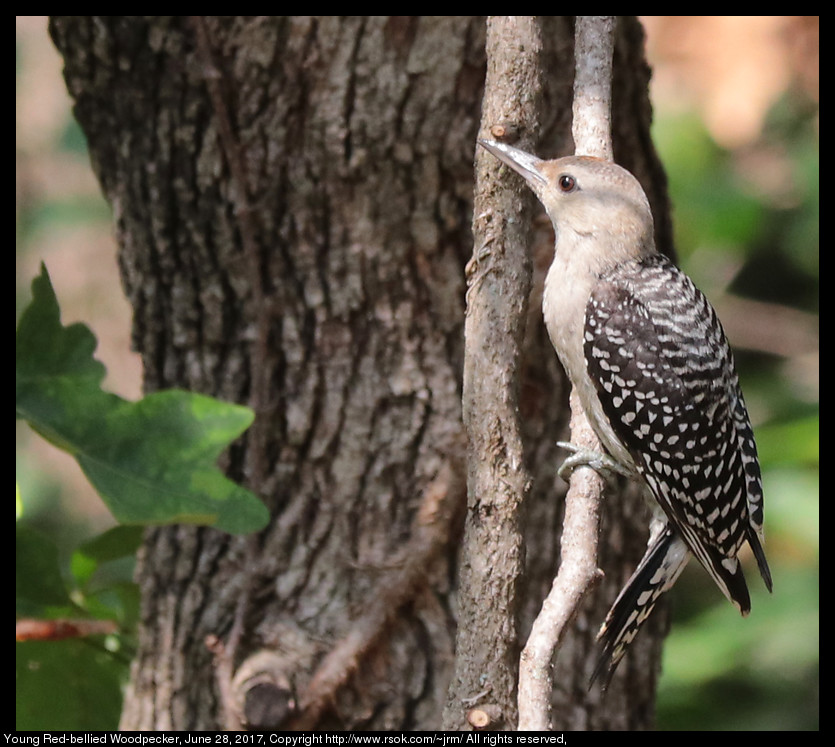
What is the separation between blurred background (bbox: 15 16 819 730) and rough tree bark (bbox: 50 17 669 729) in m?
2.15

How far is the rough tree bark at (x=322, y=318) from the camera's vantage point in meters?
3.09

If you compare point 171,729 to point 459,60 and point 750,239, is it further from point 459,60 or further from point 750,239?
point 750,239

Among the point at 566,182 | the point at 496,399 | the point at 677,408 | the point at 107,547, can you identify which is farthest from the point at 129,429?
the point at 677,408

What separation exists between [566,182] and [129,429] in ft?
4.53

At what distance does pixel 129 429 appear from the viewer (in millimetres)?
2475

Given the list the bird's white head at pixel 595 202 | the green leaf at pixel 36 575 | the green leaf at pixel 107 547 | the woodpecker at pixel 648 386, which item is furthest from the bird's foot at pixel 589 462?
the green leaf at pixel 36 575

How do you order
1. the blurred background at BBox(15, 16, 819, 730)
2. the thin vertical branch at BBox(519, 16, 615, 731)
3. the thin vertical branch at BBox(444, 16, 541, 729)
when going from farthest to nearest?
the blurred background at BBox(15, 16, 819, 730) < the thin vertical branch at BBox(444, 16, 541, 729) < the thin vertical branch at BBox(519, 16, 615, 731)

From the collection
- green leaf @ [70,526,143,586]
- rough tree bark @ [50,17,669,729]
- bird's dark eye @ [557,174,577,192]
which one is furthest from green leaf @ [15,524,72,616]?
bird's dark eye @ [557,174,577,192]

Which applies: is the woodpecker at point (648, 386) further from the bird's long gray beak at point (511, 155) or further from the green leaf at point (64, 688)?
the green leaf at point (64, 688)

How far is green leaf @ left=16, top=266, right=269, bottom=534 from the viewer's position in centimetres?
240

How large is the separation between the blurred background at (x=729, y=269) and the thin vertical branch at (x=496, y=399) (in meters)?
3.01

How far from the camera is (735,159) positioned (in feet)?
21.8

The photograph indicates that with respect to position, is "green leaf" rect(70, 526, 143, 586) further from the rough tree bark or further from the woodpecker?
the woodpecker
